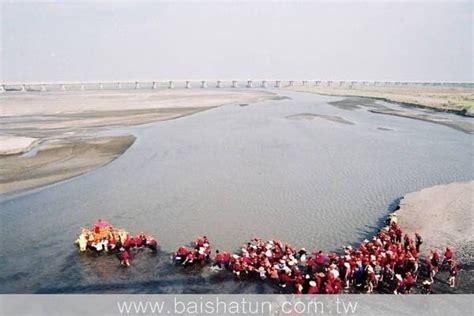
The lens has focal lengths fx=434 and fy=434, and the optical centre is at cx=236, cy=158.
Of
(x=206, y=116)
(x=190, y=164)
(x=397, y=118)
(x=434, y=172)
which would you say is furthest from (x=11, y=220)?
(x=397, y=118)

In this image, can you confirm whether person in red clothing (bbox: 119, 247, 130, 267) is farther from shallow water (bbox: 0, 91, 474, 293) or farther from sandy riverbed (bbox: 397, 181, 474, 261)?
sandy riverbed (bbox: 397, 181, 474, 261)

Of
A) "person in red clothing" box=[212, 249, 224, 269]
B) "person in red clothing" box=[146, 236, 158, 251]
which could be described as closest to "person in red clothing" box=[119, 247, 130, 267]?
"person in red clothing" box=[146, 236, 158, 251]

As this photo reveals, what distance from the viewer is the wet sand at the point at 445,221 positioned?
1445 centimetres

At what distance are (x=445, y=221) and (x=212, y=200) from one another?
11.3 metres

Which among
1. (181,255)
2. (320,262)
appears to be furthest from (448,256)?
Answer: (181,255)

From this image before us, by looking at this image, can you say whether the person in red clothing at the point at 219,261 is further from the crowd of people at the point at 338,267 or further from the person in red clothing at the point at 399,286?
the person in red clothing at the point at 399,286

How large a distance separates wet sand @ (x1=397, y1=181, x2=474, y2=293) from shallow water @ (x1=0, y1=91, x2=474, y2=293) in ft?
4.24

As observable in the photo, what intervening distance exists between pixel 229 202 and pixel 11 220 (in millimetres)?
10542

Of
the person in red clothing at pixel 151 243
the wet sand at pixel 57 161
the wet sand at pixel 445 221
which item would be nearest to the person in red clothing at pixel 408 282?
the wet sand at pixel 445 221

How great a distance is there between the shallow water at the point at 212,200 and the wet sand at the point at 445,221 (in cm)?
129

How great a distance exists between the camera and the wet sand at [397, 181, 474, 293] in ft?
47.4

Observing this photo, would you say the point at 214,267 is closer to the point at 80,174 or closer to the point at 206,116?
the point at 80,174

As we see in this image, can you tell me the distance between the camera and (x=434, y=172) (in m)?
28.6

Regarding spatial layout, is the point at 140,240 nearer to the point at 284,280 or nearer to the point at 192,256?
the point at 192,256
